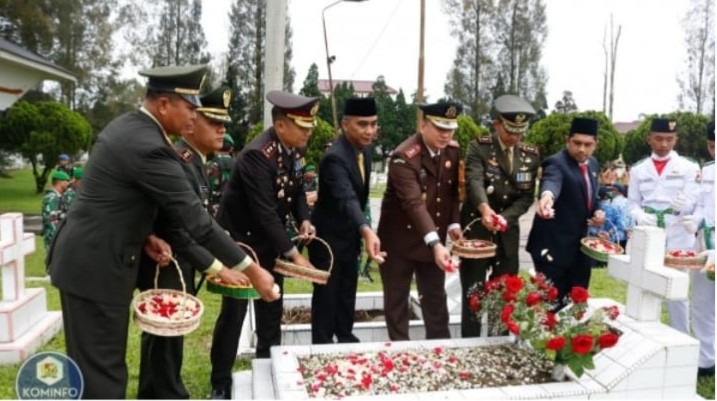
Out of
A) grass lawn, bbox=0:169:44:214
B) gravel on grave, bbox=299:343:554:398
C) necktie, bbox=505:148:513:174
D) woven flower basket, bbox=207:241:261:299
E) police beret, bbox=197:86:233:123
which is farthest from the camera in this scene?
grass lawn, bbox=0:169:44:214

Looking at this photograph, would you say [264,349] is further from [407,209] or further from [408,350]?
[407,209]

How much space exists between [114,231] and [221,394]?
5.41ft

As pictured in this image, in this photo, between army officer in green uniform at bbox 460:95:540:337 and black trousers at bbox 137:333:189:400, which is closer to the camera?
black trousers at bbox 137:333:189:400

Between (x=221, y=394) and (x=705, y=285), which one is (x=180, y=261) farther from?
(x=705, y=285)

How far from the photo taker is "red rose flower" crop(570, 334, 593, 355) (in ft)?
10.7

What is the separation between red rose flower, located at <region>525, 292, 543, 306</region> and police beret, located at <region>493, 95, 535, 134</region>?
146 cm

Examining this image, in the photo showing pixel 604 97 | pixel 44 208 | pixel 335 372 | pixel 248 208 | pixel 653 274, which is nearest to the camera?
pixel 335 372

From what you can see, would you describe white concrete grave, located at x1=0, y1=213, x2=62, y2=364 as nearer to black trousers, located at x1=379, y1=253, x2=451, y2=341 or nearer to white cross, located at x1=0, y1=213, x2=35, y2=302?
white cross, located at x1=0, y1=213, x2=35, y2=302

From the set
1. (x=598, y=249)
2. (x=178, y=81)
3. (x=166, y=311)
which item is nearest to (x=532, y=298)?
(x=598, y=249)

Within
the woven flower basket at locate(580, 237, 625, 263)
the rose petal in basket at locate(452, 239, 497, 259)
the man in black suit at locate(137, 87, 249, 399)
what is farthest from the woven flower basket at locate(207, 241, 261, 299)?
the woven flower basket at locate(580, 237, 625, 263)

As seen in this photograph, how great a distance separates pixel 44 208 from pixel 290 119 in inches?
231

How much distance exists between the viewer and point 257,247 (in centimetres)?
411

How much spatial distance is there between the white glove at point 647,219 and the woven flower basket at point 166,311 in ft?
12.4

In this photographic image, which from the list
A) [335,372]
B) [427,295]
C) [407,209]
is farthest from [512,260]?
[335,372]
